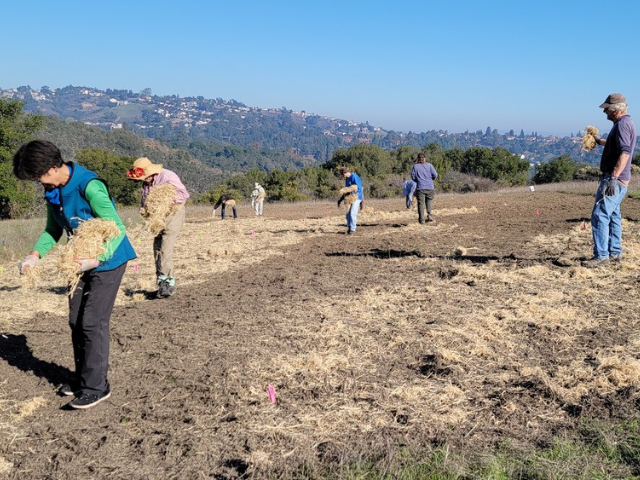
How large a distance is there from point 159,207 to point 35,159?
→ 3.81 meters

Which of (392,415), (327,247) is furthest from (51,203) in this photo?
(327,247)

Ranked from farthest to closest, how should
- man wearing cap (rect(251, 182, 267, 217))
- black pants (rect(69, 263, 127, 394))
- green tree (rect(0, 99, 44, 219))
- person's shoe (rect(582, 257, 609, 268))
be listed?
green tree (rect(0, 99, 44, 219)) < man wearing cap (rect(251, 182, 267, 217)) < person's shoe (rect(582, 257, 609, 268)) < black pants (rect(69, 263, 127, 394))

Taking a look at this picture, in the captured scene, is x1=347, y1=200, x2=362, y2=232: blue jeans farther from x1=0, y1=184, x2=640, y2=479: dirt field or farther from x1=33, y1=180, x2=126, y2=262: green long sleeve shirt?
x1=33, y1=180, x2=126, y2=262: green long sleeve shirt

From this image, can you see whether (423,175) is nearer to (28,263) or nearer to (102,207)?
(102,207)

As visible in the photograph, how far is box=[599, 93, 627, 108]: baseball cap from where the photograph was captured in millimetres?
7741

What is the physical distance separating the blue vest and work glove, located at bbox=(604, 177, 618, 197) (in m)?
6.72

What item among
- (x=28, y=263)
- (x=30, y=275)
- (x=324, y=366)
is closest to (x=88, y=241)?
(x=28, y=263)

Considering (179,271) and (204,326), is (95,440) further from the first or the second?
(179,271)

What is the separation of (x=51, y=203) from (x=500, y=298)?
536 cm

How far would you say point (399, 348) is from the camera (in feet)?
18.5

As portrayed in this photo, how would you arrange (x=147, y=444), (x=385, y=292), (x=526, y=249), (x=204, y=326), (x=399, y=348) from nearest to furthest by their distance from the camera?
(x=147, y=444)
(x=399, y=348)
(x=204, y=326)
(x=385, y=292)
(x=526, y=249)

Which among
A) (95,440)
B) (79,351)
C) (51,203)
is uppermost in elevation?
(51,203)

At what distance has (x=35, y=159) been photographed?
3.98 metres

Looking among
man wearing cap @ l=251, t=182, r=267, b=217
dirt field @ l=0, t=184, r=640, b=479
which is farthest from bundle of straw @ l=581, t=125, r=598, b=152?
man wearing cap @ l=251, t=182, r=267, b=217
